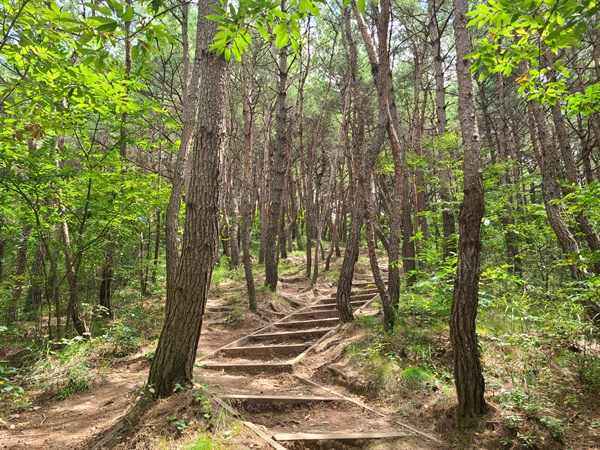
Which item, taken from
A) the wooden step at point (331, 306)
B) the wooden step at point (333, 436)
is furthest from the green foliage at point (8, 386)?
the wooden step at point (331, 306)

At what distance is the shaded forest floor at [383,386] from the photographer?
3.10 meters

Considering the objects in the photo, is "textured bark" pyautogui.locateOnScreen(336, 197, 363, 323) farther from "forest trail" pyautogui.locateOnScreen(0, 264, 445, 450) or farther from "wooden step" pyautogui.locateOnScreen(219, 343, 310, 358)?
"wooden step" pyautogui.locateOnScreen(219, 343, 310, 358)

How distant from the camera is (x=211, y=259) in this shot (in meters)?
3.52

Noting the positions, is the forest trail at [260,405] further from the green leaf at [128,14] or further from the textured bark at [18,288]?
the textured bark at [18,288]

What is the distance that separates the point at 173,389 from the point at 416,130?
496 inches

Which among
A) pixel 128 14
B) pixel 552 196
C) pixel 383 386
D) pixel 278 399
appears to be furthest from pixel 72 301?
pixel 552 196

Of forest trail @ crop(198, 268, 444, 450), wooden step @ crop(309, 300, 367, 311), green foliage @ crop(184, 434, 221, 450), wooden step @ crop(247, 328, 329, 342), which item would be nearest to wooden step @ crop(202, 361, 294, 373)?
forest trail @ crop(198, 268, 444, 450)

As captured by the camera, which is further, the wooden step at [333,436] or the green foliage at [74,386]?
the green foliage at [74,386]

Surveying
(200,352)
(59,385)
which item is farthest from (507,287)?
(59,385)

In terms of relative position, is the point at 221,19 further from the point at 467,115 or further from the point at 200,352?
the point at 200,352

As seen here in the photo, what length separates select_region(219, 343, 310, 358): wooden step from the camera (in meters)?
6.32

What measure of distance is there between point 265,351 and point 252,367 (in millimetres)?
818

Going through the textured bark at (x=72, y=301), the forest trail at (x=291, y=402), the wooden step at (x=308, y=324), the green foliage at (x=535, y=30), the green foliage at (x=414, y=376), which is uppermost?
the green foliage at (x=535, y=30)

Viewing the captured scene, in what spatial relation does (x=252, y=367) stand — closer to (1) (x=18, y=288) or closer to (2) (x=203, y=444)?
(2) (x=203, y=444)
